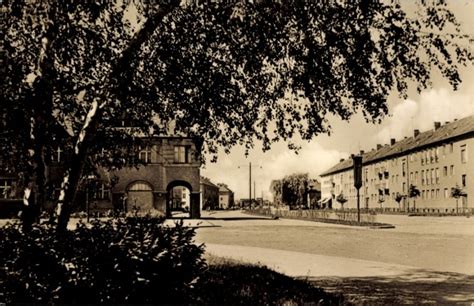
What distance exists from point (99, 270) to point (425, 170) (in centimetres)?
7455

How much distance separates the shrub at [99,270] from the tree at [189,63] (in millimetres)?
2257

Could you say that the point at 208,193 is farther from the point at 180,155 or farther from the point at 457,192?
the point at 180,155

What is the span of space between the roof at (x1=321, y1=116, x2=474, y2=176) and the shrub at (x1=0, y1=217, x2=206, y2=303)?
60.4 meters

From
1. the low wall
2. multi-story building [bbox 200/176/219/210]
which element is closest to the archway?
the low wall

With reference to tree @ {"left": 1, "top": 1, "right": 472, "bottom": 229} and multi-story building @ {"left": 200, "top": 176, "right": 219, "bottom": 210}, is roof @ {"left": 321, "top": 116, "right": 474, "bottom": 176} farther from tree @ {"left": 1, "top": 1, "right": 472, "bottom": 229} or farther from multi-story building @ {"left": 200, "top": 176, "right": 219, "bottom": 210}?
tree @ {"left": 1, "top": 1, "right": 472, "bottom": 229}

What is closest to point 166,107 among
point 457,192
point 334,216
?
point 334,216

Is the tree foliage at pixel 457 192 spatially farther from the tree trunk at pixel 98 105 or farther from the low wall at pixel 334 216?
→ the tree trunk at pixel 98 105

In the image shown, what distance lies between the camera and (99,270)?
481cm

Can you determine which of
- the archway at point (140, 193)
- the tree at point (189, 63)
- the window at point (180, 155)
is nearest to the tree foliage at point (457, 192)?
the window at point (180, 155)

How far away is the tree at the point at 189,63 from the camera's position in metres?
7.17

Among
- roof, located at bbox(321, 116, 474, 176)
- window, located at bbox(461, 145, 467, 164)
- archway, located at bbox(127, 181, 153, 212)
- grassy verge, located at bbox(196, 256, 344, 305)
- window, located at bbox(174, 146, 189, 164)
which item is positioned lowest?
grassy verge, located at bbox(196, 256, 344, 305)

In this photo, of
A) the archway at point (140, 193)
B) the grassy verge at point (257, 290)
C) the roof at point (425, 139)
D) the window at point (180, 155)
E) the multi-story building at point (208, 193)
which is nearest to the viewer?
the grassy verge at point (257, 290)

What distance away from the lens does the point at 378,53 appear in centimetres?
816

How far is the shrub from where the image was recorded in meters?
4.79
